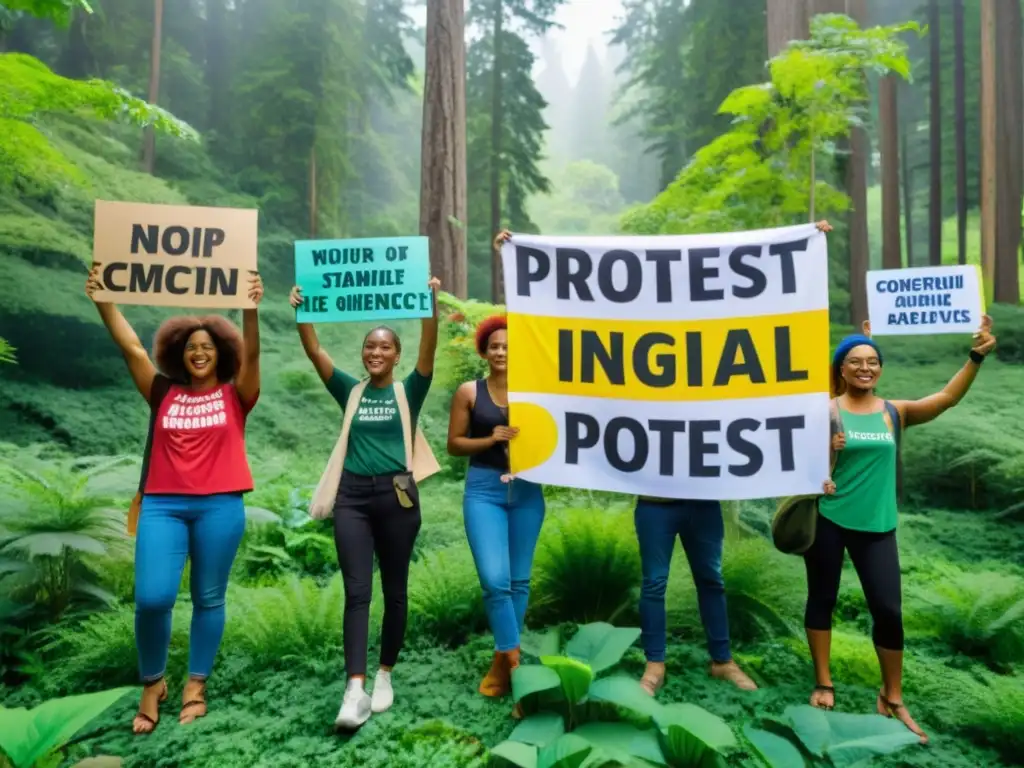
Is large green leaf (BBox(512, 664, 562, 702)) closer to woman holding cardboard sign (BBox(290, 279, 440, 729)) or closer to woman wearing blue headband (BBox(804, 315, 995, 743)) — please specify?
woman holding cardboard sign (BBox(290, 279, 440, 729))

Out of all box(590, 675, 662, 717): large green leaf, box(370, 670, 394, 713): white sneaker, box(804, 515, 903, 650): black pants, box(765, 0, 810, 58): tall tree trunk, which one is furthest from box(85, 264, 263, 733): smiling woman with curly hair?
box(765, 0, 810, 58): tall tree trunk

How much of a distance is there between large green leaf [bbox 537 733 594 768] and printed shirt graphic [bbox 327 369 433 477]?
1.38 meters

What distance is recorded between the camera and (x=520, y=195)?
64.6ft

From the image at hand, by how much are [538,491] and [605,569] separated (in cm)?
123

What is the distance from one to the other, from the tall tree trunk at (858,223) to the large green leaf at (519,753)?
9014mm

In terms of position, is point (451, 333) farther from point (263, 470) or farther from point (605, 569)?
point (605, 569)

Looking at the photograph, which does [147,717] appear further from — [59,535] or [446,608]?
[446,608]

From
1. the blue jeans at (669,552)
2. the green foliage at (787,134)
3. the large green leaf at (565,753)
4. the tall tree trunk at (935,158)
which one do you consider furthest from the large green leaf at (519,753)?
the tall tree trunk at (935,158)

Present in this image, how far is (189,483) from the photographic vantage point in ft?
10.3

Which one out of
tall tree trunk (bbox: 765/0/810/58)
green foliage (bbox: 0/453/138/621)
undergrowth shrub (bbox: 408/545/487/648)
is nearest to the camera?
green foliage (bbox: 0/453/138/621)

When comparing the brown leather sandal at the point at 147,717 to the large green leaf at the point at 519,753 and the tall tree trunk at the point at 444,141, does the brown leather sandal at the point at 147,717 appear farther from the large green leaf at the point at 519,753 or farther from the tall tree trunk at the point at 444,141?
the tall tree trunk at the point at 444,141

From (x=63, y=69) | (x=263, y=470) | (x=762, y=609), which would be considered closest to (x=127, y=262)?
(x=762, y=609)

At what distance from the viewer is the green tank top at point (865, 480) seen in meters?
3.20

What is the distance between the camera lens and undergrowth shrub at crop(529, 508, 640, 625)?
4.48 m
